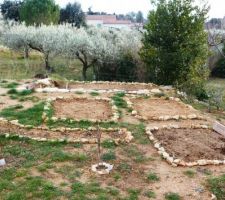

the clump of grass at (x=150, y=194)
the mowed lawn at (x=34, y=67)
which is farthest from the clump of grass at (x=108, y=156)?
the mowed lawn at (x=34, y=67)

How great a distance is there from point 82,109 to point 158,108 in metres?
2.87

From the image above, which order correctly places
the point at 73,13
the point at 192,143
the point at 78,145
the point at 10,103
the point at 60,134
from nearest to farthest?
1. the point at 78,145
2. the point at 192,143
3. the point at 60,134
4. the point at 10,103
5. the point at 73,13

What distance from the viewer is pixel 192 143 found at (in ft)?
36.9

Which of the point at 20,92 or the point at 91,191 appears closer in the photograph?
the point at 91,191

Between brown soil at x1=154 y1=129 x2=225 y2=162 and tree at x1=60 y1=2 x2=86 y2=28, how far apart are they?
41.0 metres

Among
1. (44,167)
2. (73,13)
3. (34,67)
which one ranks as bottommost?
(34,67)

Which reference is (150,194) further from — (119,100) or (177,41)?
(177,41)

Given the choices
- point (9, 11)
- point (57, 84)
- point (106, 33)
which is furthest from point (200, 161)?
point (9, 11)

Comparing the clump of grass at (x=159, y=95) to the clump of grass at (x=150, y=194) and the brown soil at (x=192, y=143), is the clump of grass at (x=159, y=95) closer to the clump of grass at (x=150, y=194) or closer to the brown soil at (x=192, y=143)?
the brown soil at (x=192, y=143)

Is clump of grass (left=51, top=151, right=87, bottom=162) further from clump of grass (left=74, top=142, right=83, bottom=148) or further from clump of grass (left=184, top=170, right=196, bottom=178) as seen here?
clump of grass (left=184, top=170, right=196, bottom=178)

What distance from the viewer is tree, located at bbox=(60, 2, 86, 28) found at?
5177cm

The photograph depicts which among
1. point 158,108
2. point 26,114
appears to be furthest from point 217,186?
point 26,114

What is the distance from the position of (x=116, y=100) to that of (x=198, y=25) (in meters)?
6.74

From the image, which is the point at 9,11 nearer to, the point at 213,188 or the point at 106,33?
the point at 106,33
